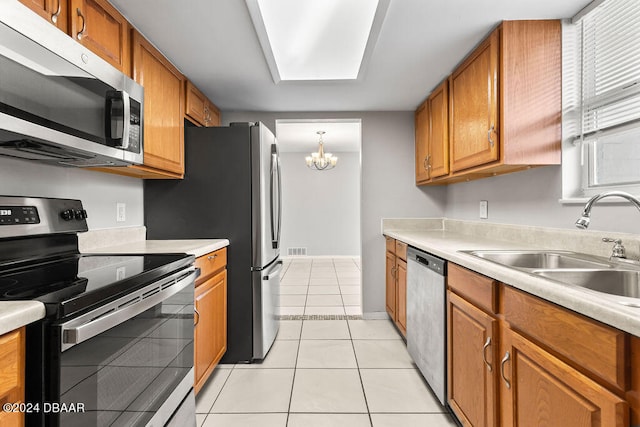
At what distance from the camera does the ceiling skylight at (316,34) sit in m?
1.98

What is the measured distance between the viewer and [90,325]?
87cm

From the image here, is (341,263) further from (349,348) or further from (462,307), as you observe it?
(462,307)

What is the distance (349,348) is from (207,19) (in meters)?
2.42

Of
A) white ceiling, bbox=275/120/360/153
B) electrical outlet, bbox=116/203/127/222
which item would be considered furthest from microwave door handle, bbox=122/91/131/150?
white ceiling, bbox=275/120/360/153

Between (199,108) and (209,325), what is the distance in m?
1.72

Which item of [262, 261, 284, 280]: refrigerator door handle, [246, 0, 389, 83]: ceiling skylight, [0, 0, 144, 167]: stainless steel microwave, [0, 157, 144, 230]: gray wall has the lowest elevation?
[262, 261, 284, 280]: refrigerator door handle

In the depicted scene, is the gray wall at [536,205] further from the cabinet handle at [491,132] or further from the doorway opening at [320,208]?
the doorway opening at [320,208]

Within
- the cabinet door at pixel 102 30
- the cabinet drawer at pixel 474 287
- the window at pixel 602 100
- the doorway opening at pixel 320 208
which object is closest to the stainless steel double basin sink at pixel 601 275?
the cabinet drawer at pixel 474 287

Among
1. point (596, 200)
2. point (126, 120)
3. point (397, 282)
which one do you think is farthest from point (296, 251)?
point (596, 200)

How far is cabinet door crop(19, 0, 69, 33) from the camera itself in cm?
116

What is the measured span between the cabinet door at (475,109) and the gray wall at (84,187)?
7.57 feet

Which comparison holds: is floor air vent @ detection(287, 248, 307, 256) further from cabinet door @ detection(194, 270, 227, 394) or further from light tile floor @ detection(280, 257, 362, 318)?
cabinet door @ detection(194, 270, 227, 394)

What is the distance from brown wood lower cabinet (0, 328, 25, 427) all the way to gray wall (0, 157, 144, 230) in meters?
0.94

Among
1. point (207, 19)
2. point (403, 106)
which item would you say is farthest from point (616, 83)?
point (207, 19)
